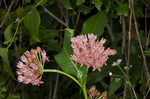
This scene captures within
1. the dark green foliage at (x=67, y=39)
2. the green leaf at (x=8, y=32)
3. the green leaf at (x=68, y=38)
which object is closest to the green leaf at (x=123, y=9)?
the dark green foliage at (x=67, y=39)

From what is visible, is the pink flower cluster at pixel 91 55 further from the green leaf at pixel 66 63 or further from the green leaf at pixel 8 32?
the green leaf at pixel 8 32

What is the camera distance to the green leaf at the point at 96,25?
1311 mm

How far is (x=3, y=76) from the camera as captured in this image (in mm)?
1515

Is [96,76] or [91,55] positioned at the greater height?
[91,55]

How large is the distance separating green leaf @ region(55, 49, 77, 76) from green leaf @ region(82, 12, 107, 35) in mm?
141

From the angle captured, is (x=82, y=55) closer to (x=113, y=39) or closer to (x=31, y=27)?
(x=31, y=27)

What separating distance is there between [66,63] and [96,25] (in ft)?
0.74

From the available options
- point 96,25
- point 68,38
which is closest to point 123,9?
point 96,25

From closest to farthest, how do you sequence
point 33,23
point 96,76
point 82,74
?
point 82,74, point 33,23, point 96,76

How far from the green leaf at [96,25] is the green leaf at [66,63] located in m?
0.14

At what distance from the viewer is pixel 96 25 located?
52.2 inches

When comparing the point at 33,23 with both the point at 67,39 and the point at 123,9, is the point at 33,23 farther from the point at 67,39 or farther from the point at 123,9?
the point at 123,9

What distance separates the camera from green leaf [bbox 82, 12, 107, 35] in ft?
4.30

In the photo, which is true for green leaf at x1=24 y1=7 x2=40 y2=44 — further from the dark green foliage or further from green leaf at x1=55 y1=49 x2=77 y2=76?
green leaf at x1=55 y1=49 x2=77 y2=76
